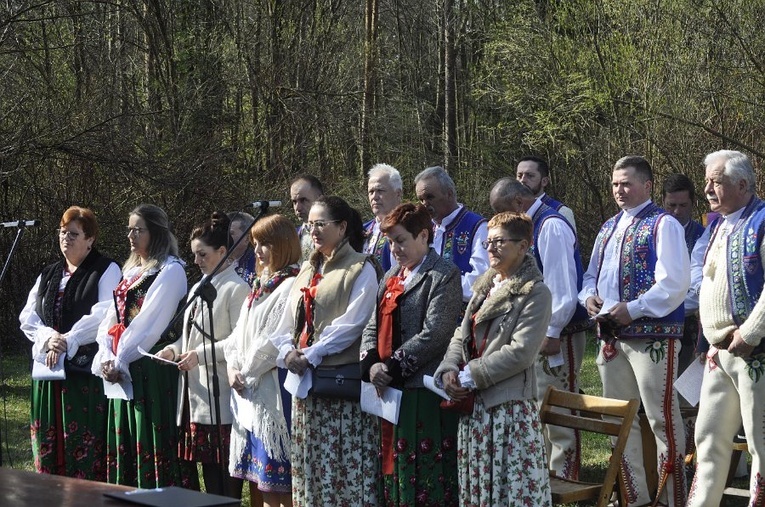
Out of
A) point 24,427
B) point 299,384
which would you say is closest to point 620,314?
point 299,384

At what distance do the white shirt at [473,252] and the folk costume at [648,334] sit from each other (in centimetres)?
66

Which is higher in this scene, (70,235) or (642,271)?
(70,235)

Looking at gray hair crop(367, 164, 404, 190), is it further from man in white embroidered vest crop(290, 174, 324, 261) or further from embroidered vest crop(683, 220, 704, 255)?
embroidered vest crop(683, 220, 704, 255)

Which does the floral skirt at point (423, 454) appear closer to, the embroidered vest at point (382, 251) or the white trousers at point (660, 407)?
the white trousers at point (660, 407)

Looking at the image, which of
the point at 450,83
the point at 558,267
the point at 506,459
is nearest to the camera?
the point at 506,459

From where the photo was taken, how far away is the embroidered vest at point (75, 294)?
664cm

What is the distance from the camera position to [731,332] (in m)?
5.13

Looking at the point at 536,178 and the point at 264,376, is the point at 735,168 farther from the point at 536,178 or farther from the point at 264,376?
the point at 264,376

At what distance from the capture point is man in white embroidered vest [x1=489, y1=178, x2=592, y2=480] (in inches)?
253

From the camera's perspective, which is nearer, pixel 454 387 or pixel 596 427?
pixel 454 387

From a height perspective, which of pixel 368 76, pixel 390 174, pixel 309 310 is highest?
pixel 368 76

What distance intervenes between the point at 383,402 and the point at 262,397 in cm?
80

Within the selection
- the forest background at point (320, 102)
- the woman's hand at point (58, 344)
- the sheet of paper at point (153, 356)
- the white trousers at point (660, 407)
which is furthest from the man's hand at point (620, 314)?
the forest background at point (320, 102)

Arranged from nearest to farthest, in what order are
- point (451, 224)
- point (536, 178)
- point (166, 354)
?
point (166, 354), point (451, 224), point (536, 178)
